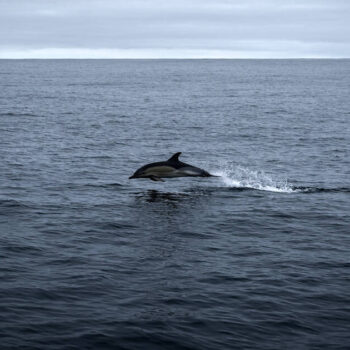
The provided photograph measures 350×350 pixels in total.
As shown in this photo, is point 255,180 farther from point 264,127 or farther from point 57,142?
point 264,127

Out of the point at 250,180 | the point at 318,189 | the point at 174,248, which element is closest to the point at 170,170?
the point at 250,180

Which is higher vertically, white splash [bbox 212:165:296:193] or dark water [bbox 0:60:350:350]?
white splash [bbox 212:165:296:193]

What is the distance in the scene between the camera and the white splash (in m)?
33.5

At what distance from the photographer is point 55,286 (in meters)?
18.4

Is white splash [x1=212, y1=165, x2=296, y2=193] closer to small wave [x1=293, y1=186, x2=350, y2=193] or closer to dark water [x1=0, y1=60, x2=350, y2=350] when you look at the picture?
dark water [x1=0, y1=60, x2=350, y2=350]

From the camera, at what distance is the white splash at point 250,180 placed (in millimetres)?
33500

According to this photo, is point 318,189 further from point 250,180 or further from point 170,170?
point 170,170

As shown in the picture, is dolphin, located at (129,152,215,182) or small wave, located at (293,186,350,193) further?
small wave, located at (293,186,350,193)

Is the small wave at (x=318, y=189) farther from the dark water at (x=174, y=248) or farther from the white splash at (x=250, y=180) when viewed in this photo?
the white splash at (x=250, y=180)

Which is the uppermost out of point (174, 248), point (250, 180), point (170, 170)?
point (170, 170)

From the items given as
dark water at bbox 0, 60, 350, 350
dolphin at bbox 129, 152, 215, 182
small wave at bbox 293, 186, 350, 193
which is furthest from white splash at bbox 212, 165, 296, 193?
dolphin at bbox 129, 152, 215, 182

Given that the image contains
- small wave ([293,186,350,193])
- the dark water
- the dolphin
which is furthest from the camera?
small wave ([293,186,350,193])

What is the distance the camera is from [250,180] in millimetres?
35750

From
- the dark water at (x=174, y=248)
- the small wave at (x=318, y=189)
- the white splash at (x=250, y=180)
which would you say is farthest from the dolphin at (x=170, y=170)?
the small wave at (x=318, y=189)
